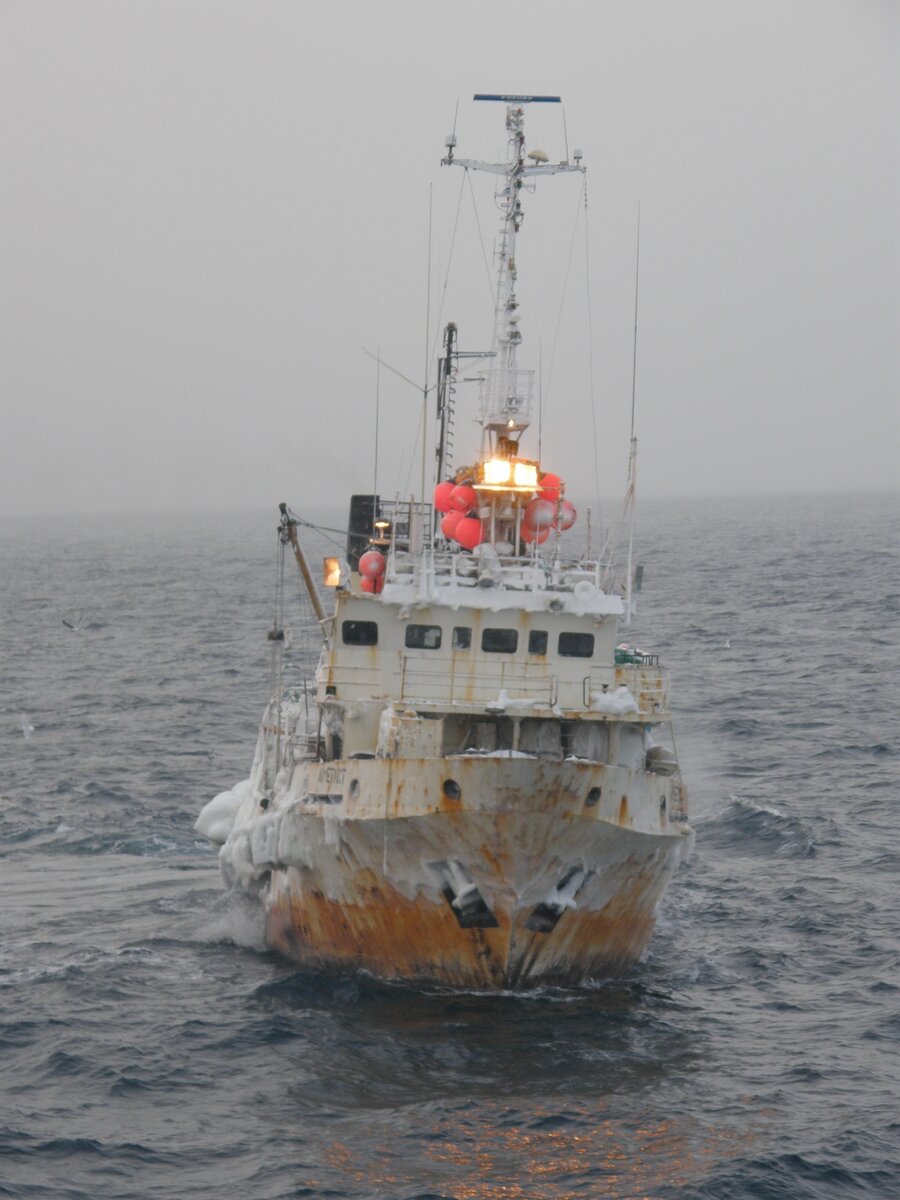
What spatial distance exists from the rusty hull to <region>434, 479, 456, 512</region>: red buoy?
5.53m

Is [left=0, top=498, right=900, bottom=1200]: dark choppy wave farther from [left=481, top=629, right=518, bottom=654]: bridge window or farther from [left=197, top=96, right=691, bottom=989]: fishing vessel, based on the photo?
[left=481, top=629, right=518, bottom=654]: bridge window

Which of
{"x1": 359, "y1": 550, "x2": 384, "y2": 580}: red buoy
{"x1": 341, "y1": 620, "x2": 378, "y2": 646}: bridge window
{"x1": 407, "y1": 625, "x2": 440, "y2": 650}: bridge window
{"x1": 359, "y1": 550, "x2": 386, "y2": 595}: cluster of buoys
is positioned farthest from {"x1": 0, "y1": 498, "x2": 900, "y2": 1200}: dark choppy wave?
{"x1": 359, "y1": 550, "x2": 384, "y2": 580}: red buoy

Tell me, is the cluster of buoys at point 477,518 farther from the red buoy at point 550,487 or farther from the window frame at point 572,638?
the window frame at point 572,638

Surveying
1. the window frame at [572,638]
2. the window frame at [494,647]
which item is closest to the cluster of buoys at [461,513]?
the window frame at [494,647]

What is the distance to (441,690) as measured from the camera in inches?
1011

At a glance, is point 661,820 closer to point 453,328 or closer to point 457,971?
point 457,971

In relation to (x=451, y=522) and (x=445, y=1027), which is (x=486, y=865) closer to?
(x=445, y=1027)

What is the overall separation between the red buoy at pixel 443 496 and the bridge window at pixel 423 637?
2.58 m

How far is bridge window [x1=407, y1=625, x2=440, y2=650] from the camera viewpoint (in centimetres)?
2608

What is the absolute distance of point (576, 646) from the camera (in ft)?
86.0

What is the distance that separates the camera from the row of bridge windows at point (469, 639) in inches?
1026

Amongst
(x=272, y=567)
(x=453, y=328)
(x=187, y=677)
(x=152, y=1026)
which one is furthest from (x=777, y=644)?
(x=272, y=567)

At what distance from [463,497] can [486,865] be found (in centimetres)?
744

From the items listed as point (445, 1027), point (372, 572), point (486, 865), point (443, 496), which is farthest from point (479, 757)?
point (443, 496)
